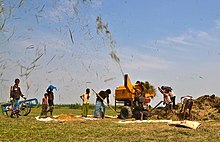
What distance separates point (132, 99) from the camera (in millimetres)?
21656

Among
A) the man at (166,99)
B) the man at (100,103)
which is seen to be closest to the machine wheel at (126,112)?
the man at (100,103)

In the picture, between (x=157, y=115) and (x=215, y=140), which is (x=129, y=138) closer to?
(x=215, y=140)

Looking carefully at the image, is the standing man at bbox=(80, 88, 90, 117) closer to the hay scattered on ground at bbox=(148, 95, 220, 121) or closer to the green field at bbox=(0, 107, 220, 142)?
the hay scattered on ground at bbox=(148, 95, 220, 121)

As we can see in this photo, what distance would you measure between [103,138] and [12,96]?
31.1 feet

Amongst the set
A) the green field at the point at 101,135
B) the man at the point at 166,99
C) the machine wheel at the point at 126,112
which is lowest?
the green field at the point at 101,135

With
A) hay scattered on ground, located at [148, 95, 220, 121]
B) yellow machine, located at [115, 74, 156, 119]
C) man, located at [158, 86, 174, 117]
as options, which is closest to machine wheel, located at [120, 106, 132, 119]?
yellow machine, located at [115, 74, 156, 119]

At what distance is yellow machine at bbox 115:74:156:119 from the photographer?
1938 centimetres

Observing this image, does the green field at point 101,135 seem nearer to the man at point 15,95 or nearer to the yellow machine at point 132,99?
the man at point 15,95

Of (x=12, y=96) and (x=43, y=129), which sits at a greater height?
(x=12, y=96)

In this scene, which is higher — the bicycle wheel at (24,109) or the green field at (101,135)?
the bicycle wheel at (24,109)

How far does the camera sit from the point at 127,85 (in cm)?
2173

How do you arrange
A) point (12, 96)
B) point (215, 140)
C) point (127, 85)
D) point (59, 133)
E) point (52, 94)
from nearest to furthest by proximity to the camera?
point (215, 140), point (59, 133), point (12, 96), point (52, 94), point (127, 85)

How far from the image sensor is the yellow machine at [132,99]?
19.4 m

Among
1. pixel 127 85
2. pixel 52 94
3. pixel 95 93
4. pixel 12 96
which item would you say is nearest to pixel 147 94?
pixel 127 85
